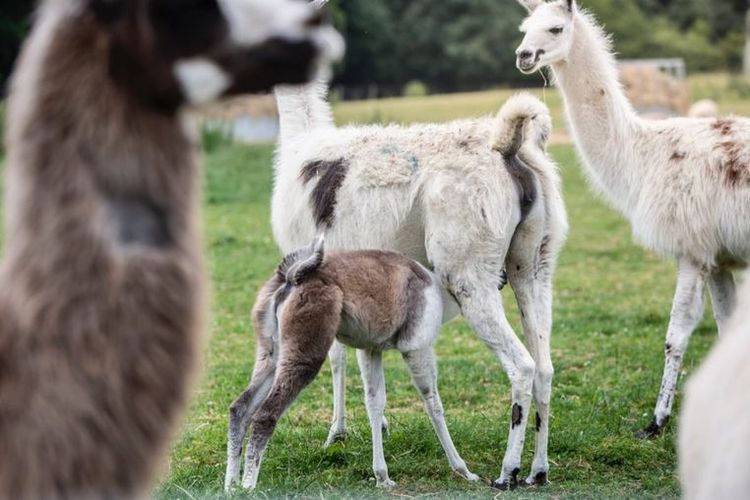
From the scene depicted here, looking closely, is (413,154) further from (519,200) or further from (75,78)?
(75,78)

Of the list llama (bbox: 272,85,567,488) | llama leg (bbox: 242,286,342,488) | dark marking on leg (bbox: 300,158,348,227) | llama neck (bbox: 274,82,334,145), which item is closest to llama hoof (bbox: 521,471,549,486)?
llama (bbox: 272,85,567,488)

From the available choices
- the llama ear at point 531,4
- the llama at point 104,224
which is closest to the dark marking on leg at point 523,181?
the llama ear at point 531,4

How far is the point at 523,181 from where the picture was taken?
640 centimetres

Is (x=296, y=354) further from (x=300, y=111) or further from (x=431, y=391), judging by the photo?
(x=300, y=111)

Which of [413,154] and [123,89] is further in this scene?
[413,154]

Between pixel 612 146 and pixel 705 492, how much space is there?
5.64 meters

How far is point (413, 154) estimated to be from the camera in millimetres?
6609

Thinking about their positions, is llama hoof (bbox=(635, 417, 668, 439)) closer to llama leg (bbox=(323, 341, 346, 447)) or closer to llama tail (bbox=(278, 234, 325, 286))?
llama leg (bbox=(323, 341, 346, 447))

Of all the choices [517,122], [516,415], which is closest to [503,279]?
[516,415]

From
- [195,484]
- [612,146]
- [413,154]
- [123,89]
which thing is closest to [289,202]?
[413,154]

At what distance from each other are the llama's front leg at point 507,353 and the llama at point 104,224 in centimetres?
374

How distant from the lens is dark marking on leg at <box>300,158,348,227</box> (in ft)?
22.1

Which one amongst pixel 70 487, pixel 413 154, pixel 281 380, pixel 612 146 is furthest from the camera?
pixel 612 146

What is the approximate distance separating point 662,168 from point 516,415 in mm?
2319
